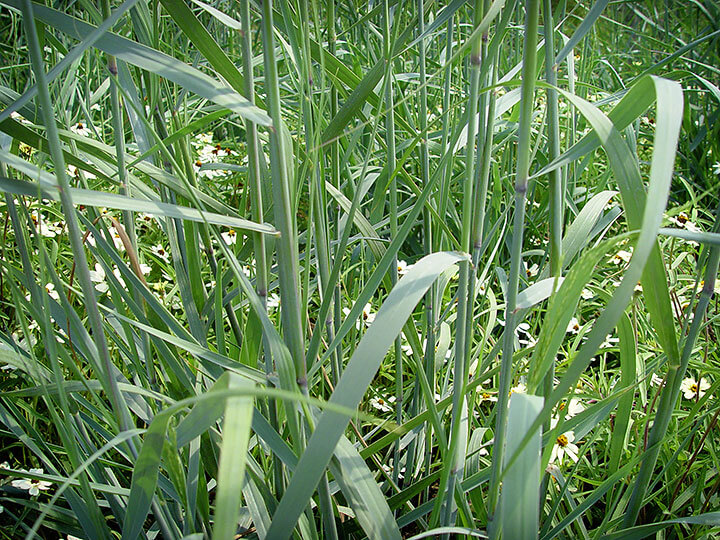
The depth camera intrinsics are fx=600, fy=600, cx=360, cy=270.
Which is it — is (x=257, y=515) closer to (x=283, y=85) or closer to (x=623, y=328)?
(x=623, y=328)

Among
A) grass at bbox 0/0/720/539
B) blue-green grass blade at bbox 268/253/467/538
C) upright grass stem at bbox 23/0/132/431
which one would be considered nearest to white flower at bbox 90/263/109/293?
grass at bbox 0/0/720/539

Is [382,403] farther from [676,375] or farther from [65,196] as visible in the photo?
[65,196]

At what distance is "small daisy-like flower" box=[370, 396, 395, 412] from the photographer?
2.85ft

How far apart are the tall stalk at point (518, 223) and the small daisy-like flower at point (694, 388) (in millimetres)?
502

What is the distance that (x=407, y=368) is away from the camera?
1009 millimetres

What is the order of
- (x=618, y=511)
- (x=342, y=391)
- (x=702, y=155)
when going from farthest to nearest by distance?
(x=702, y=155) → (x=618, y=511) → (x=342, y=391)

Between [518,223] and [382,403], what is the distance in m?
0.52

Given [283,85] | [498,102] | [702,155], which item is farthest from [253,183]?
[702,155]

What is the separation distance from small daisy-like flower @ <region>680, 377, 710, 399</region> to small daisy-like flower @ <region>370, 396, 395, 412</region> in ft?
1.35

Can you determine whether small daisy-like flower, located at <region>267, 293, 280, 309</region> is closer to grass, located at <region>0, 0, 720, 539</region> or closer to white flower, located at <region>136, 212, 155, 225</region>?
grass, located at <region>0, 0, 720, 539</region>

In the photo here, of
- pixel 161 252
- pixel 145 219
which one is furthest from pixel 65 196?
pixel 145 219

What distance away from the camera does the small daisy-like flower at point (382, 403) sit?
868mm

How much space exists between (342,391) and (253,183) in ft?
0.61

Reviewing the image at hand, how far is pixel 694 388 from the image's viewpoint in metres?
0.87
